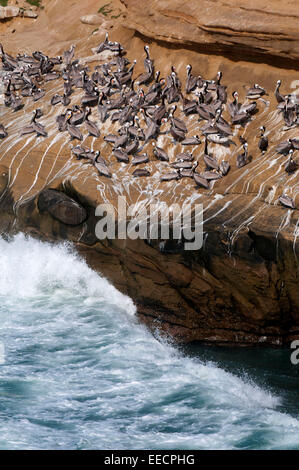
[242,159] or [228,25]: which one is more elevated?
[228,25]

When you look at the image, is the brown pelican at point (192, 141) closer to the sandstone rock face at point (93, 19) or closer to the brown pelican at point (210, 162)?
the brown pelican at point (210, 162)

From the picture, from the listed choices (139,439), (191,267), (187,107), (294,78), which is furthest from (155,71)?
(139,439)

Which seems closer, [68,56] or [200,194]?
[200,194]

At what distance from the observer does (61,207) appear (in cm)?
1709

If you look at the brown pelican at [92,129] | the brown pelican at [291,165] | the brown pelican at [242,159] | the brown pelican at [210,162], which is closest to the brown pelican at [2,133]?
the brown pelican at [92,129]

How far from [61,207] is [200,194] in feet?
10.3

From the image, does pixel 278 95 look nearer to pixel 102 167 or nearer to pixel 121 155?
pixel 121 155

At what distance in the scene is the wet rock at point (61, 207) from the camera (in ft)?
55.5

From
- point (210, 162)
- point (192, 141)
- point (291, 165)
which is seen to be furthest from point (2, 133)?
point (291, 165)

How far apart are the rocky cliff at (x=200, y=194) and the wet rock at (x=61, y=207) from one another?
0.03 metres

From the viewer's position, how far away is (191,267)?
15031mm

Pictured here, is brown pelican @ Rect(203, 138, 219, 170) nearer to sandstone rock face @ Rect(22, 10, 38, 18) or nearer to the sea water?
the sea water

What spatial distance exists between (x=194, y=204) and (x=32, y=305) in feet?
13.6

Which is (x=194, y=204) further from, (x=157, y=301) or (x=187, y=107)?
(x=187, y=107)
